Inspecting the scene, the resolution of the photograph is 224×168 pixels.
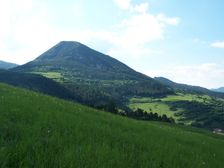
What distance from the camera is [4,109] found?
52.8 ft

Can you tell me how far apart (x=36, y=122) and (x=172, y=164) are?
4.78m

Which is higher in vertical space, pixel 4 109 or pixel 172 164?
pixel 4 109

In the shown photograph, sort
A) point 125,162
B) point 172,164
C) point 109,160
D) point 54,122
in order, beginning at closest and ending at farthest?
point 109,160
point 125,162
point 172,164
point 54,122

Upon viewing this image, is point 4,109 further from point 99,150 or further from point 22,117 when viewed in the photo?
point 99,150

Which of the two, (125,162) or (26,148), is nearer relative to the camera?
(26,148)

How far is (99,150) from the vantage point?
35.8 feet

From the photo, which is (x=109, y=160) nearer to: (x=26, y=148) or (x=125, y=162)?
(x=125, y=162)

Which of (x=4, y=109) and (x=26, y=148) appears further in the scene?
(x=4, y=109)

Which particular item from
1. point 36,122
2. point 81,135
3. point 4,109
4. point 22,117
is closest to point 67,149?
point 81,135

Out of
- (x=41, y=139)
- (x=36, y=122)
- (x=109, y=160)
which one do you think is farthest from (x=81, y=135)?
(x=109, y=160)

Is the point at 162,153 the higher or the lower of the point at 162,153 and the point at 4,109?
the lower

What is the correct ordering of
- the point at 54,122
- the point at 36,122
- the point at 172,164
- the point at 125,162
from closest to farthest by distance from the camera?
the point at 125,162
the point at 172,164
the point at 36,122
the point at 54,122

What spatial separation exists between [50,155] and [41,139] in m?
1.73

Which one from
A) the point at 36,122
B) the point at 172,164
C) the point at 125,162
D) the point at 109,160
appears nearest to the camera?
the point at 109,160
